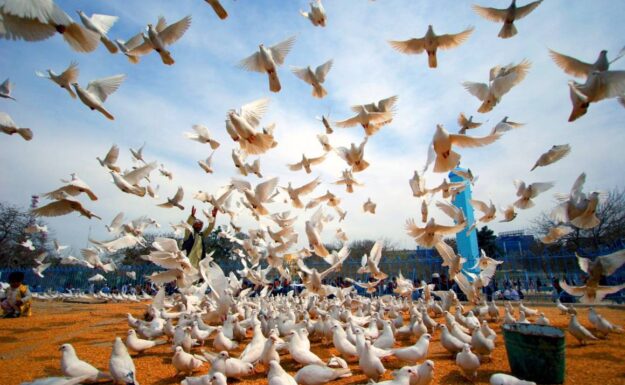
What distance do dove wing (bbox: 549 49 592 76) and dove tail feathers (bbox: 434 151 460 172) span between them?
7.48 feet

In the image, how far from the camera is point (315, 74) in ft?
23.5

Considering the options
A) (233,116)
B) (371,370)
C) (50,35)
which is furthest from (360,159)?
(50,35)

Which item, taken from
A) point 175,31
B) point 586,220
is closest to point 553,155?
point 586,220

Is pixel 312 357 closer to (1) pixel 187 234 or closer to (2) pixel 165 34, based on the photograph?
(2) pixel 165 34

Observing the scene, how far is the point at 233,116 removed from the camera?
6.18 meters

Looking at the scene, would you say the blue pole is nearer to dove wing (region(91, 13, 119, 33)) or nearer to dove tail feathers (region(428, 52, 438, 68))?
dove tail feathers (region(428, 52, 438, 68))

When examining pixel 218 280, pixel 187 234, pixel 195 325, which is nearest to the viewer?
pixel 195 325

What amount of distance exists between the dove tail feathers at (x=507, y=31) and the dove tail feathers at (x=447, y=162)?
2.28 metres

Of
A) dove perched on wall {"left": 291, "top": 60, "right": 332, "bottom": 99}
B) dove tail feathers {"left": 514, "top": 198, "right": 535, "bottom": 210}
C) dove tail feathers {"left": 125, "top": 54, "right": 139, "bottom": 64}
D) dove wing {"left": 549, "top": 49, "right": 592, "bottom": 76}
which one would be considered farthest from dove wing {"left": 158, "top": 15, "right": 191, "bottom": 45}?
dove tail feathers {"left": 514, "top": 198, "right": 535, "bottom": 210}

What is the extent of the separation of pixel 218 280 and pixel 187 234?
551cm

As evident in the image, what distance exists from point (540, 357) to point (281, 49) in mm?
6756

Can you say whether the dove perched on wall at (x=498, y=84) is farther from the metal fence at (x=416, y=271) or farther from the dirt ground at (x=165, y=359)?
the metal fence at (x=416, y=271)

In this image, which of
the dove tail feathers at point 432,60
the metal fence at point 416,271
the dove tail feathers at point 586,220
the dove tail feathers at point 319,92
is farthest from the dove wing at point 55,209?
the metal fence at point 416,271

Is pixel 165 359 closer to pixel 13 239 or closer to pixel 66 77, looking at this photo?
pixel 66 77
